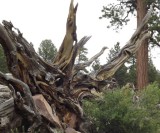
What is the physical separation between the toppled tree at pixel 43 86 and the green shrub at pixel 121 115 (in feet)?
0.95

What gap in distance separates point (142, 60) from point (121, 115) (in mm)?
9852

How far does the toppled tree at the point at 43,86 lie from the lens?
8.10m

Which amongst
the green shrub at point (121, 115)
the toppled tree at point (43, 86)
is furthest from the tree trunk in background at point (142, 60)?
the green shrub at point (121, 115)

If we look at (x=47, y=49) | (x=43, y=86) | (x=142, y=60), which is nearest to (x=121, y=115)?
(x=43, y=86)

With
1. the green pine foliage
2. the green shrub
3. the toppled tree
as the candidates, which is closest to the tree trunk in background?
the toppled tree

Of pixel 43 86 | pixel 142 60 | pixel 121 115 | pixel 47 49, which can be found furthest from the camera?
pixel 47 49

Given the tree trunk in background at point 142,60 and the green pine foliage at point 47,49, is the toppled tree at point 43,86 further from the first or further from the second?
the green pine foliage at point 47,49

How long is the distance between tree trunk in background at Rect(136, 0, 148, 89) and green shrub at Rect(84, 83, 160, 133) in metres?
8.62

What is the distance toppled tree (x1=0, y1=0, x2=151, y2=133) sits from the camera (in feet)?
26.6

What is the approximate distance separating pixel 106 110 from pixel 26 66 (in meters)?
1.91

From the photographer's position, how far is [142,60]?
1892 centimetres

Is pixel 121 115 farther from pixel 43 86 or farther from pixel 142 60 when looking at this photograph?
pixel 142 60

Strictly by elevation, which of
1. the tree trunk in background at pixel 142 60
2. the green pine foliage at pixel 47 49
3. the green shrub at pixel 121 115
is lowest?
the green shrub at pixel 121 115

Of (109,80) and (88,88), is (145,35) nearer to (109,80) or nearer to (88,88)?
(109,80)
